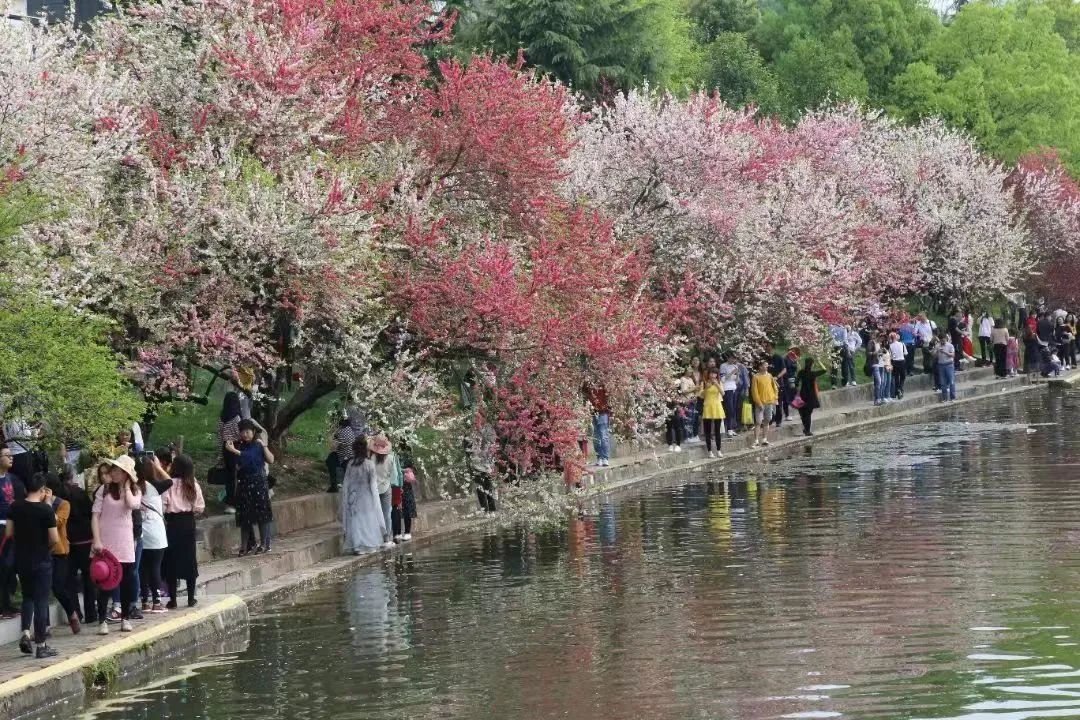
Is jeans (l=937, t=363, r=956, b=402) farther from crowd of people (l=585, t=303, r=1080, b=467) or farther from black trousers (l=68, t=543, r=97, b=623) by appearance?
black trousers (l=68, t=543, r=97, b=623)

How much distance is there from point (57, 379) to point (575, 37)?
135 feet

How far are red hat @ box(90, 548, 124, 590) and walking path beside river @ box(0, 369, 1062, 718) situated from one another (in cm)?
43

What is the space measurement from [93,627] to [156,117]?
9.50 meters

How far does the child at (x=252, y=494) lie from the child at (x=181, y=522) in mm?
3159

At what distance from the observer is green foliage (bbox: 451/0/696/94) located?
57.6m

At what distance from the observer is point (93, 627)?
57.9 ft

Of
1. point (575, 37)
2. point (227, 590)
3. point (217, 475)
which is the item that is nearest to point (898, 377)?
point (575, 37)

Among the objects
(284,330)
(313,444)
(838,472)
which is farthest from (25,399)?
(838,472)

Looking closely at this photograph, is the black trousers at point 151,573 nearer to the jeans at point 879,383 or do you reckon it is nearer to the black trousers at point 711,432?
the black trousers at point 711,432

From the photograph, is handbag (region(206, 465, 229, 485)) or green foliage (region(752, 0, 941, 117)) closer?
handbag (region(206, 465, 229, 485))

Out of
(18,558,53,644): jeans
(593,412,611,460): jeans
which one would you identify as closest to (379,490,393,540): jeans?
(18,558,53,644): jeans

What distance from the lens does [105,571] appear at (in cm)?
1728

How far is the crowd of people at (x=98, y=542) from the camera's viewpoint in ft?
53.5

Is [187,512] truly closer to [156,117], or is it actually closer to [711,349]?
[156,117]
